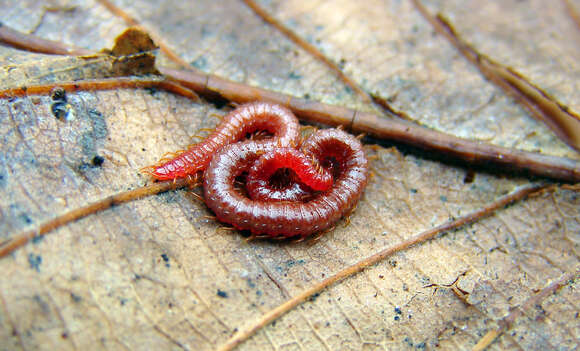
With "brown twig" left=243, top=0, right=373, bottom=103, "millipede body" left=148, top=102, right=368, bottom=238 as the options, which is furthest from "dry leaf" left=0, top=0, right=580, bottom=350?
"millipede body" left=148, top=102, right=368, bottom=238

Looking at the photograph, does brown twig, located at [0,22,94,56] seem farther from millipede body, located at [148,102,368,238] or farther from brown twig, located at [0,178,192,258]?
brown twig, located at [0,178,192,258]

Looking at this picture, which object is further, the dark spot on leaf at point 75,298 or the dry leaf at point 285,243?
the dry leaf at point 285,243

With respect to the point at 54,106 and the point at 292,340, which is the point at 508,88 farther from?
the point at 54,106

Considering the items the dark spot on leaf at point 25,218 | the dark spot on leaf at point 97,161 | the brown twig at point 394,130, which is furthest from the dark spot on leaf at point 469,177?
the dark spot on leaf at point 25,218

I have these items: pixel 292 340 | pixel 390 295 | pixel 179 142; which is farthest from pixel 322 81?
pixel 292 340

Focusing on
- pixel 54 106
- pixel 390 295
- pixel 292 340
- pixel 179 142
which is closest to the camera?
pixel 292 340

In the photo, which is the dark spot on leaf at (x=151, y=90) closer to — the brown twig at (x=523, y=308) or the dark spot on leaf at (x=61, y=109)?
the dark spot on leaf at (x=61, y=109)
